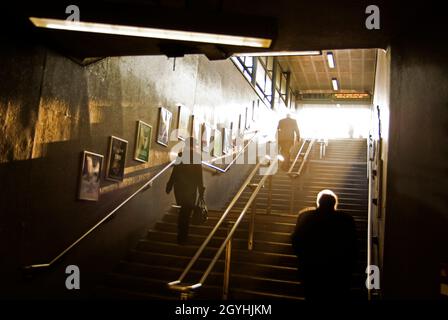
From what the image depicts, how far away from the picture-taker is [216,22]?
3.33m

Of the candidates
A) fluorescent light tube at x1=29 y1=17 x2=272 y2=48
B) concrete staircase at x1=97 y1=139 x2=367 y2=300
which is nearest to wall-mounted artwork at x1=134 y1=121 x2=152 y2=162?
concrete staircase at x1=97 y1=139 x2=367 y2=300

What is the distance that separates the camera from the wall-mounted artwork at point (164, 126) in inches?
278

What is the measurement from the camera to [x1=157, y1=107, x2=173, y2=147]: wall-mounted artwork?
23.2 feet

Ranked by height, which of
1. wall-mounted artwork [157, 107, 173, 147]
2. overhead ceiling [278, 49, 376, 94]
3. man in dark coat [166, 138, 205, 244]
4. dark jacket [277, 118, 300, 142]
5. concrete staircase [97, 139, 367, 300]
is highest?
overhead ceiling [278, 49, 376, 94]

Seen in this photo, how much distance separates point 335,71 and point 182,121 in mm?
11608

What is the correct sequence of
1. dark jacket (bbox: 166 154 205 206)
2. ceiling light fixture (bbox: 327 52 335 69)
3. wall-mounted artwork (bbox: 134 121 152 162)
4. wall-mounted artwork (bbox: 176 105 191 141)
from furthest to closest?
ceiling light fixture (bbox: 327 52 335 69)
wall-mounted artwork (bbox: 176 105 191 141)
wall-mounted artwork (bbox: 134 121 152 162)
dark jacket (bbox: 166 154 205 206)

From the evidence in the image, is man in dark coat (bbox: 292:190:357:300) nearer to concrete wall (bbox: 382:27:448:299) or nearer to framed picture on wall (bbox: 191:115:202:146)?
concrete wall (bbox: 382:27:448:299)

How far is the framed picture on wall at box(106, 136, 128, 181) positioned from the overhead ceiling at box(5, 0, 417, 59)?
136cm

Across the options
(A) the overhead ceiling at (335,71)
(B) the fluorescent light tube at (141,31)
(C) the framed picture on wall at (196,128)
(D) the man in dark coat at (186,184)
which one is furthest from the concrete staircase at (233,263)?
(A) the overhead ceiling at (335,71)

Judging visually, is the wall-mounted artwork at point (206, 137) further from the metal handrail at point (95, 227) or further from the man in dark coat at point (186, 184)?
the man in dark coat at point (186, 184)

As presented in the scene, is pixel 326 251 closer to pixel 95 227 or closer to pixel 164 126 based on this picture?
pixel 95 227

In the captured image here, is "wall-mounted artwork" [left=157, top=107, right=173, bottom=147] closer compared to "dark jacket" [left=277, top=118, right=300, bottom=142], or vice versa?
"wall-mounted artwork" [left=157, top=107, right=173, bottom=147]

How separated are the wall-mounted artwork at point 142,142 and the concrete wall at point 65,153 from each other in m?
0.09

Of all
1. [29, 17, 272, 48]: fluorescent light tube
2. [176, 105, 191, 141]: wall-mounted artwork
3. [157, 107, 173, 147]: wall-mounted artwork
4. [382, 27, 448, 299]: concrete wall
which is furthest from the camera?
[176, 105, 191, 141]: wall-mounted artwork
